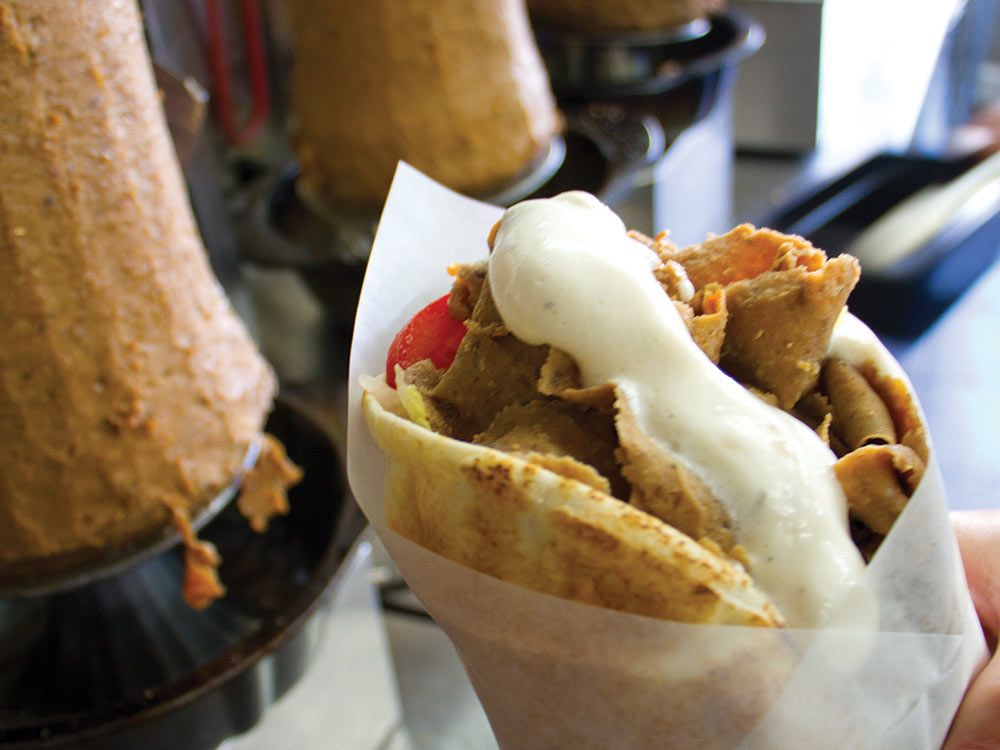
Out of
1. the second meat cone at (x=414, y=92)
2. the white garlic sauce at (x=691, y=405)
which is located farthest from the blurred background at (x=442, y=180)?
the white garlic sauce at (x=691, y=405)

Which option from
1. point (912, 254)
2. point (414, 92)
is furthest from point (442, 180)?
point (912, 254)

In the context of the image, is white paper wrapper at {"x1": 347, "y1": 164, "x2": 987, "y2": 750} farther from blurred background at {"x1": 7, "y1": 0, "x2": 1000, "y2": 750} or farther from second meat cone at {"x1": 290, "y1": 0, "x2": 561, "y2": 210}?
second meat cone at {"x1": 290, "y1": 0, "x2": 561, "y2": 210}

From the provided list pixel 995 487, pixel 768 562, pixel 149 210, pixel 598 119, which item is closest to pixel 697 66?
pixel 598 119

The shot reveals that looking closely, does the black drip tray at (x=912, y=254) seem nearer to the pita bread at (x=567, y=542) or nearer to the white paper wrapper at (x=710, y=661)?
the white paper wrapper at (x=710, y=661)

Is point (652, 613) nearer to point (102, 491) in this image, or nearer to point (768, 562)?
point (768, 562)

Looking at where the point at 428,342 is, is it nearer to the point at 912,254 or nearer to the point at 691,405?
the point at 691,405

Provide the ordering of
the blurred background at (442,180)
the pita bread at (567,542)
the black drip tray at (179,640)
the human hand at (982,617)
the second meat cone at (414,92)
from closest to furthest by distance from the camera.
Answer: the pita bread at (567,542) < the human hand at (982,617) < the black drip tray at (179,640) < the blurred background at (442,180) < the second meat cone at (414,92)
